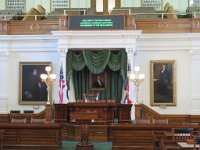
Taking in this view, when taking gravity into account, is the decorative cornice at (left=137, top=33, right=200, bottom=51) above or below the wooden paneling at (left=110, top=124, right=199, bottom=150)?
above

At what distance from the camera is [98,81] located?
910 inches

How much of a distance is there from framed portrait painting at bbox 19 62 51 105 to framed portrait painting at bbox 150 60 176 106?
550 centimetres

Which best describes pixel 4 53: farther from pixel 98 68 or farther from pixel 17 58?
pixel 98 68

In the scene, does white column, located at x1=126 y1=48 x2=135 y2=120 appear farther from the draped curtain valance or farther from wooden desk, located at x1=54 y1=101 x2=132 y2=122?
wooden desk, located at x1=54 y1=101 x2=132 y2=122

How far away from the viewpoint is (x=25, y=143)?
15672mm

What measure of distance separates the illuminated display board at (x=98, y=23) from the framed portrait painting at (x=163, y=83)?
2.81m

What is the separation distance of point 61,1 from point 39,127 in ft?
53.8

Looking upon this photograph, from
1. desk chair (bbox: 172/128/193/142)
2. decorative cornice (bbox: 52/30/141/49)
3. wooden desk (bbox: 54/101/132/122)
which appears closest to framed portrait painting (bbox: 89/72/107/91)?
decorative cornice (bbox: 52/30/141/49)

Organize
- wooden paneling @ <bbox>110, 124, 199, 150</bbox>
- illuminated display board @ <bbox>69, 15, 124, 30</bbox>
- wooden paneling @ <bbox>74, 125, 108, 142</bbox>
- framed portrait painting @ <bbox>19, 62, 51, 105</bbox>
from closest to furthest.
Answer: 1. wooden paneling @ <bbox>110, 124, 199, 150</bbox>
2. wooden paneling @ <bbox>74, 125, 108, 142</bbox>
3. illuminated display board @ <bbox>69, 15, 124, 30</bbox>
4. framed portrait painting @ <bbox>19, 62, 51, 105</bbox>

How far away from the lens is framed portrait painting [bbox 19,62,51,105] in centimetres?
2303

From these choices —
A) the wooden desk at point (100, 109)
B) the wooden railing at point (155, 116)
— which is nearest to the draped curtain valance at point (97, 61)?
the wooden railing at point (155, 116)

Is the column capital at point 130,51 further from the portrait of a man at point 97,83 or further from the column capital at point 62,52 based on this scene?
the column capital at point 62,52

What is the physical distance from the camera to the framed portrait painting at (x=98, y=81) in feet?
75.8

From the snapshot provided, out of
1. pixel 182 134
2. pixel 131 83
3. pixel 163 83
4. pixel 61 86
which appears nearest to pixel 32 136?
pixel 182 134
